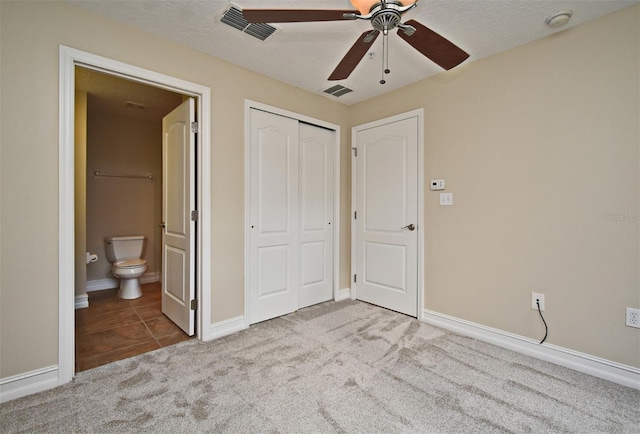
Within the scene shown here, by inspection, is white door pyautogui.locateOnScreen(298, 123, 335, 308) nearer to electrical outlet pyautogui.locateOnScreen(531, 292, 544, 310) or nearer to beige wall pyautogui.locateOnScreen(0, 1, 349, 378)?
beige wall pyautogui.locateOnScreen(0, 1, 349, 378)

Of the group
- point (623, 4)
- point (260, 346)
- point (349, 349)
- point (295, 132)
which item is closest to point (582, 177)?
point (623, 4)

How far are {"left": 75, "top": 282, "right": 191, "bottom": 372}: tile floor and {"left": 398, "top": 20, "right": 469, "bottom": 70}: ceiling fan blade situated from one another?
109 inches

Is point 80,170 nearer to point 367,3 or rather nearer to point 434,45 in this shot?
point 367,3

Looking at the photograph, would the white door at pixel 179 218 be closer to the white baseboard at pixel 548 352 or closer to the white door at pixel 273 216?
the white door at pixel 273 216

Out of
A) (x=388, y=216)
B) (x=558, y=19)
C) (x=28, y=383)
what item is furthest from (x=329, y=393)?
(x=558, y=19)

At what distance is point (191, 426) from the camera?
1.50 m

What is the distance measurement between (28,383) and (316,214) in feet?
8.48

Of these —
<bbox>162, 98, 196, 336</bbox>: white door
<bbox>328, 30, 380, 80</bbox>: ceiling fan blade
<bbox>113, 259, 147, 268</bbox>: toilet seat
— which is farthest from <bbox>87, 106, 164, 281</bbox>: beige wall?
<bbox>328, 30, 380, 80</bbox>: ceiling fan blade

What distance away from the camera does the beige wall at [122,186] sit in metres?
4.09

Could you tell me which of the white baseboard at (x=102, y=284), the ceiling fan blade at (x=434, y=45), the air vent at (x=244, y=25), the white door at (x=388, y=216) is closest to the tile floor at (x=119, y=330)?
the white baseboard at (x=102, y=284)

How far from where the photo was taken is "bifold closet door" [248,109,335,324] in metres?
2.87

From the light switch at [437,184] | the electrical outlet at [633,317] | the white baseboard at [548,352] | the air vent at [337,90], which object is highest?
the air vent at [337,90]

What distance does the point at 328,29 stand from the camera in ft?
6.99

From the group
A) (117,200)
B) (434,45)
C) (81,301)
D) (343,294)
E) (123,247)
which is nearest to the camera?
(434,45)
